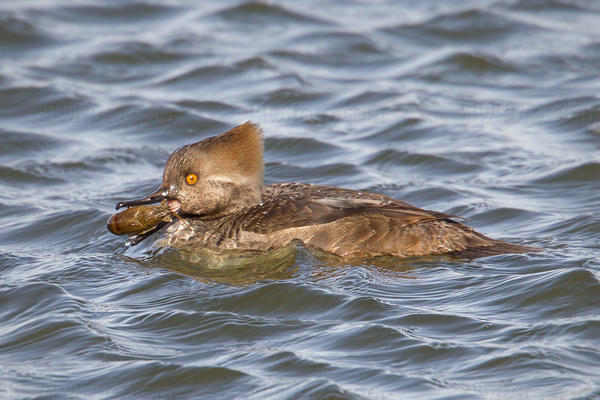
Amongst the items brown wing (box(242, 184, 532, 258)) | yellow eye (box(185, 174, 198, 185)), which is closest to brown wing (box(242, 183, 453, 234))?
brown wing (box(242, 184, 532, 258))

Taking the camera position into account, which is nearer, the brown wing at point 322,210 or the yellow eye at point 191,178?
the brown wing at point 322,210

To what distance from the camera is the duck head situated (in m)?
6.93

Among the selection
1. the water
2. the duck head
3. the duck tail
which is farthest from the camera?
the duck head

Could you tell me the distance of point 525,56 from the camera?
41.9 feet

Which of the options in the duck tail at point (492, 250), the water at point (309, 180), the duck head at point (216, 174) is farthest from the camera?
the duck head at point (216, 174)

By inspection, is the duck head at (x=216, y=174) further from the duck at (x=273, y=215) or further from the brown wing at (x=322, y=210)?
the brown wing at (x=322, y=210)

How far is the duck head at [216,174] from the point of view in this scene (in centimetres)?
693

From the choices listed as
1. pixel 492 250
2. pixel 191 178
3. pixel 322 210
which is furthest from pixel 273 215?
pixel 492 250

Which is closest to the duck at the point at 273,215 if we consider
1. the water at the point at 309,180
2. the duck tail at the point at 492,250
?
the duck tail at the point at 492,250

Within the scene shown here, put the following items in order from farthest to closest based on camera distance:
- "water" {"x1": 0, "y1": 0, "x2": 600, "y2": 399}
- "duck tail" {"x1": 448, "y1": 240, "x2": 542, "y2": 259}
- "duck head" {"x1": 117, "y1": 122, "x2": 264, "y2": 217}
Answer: "duck head" {"x1": 117, "y1": 122, "x2": 264, "y2": 217}, "duck tail" {"x1": 448, "y1": 240, "x2": 542, "y2": 259}, "water" {"x1": 0, "y1": 0, "x2": 600, "y2": 399}

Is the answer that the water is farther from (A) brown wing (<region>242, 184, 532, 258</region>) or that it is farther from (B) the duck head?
(B) the duck head

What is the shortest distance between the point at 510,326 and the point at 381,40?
8.39 m

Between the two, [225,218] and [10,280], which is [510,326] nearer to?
[225,218]

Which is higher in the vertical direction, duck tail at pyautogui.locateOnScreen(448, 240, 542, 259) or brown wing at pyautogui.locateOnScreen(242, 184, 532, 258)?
brown wing at pyautogui.locateOnScreen(242, 184, 532, 258)
